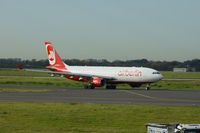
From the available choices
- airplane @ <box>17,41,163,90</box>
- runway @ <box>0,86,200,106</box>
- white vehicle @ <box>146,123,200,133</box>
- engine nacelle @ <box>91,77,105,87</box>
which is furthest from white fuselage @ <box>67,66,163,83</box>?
white vehicle @ <box>146,123,200,133</box>

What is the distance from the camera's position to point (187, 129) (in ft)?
40.8

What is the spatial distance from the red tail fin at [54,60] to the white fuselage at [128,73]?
11.0 feet

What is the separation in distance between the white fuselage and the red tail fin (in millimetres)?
3368

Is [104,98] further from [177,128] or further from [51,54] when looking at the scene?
[51,54]

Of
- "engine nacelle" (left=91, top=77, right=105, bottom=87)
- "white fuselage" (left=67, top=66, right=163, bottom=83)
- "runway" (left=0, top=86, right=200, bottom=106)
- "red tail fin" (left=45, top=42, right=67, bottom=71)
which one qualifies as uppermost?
"red tail fin" (left=45, top=42, right=67, bottom=71)

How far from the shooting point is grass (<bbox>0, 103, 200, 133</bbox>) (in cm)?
1880

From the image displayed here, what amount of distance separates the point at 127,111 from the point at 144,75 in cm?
3415

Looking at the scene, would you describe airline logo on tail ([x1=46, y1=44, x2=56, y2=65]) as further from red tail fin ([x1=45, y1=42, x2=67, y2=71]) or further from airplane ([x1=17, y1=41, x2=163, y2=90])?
airplane ([x1=17, y1=41, x2=163, y2=90])

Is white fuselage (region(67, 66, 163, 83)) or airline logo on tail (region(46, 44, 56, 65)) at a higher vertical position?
airline logo on tail (region(46, 44, 56, 65))

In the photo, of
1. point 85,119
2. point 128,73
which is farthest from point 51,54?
point 85,119

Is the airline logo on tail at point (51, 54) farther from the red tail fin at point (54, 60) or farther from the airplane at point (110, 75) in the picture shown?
the airplane at point (110, 75)

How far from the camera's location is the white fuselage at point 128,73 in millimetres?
60031

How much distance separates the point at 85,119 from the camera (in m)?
22.1

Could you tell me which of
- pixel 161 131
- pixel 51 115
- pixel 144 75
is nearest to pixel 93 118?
pixel 51 115
